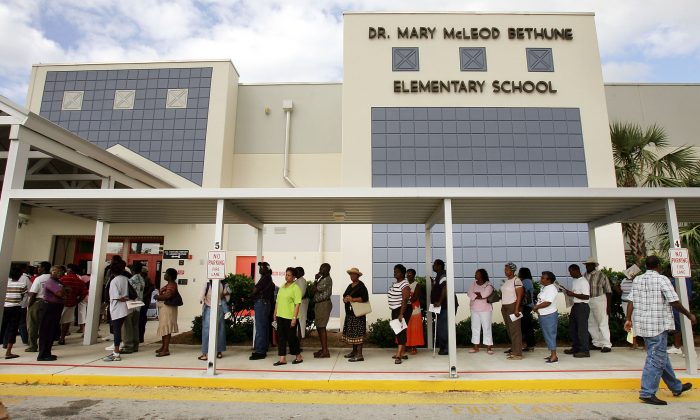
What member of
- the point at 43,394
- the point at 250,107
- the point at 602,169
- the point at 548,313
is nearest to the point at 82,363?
the point at 43,394

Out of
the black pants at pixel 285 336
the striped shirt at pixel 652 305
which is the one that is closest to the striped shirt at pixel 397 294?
the black pants at pixel 285 336

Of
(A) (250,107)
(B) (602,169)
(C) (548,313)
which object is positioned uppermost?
(A) (250,107)

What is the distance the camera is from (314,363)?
779 centimetres

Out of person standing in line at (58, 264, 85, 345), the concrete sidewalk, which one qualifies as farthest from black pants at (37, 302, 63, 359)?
person standing in line at (58, 264, 85, 345)

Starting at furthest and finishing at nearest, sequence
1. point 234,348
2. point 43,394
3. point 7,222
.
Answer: point 234,348 < point 7,222 < point 43,394

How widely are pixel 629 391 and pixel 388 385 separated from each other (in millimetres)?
3542

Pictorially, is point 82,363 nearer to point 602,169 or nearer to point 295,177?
point 295,177

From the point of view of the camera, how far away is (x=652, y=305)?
5.77 m

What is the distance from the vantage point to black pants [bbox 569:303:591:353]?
8188 millimetres

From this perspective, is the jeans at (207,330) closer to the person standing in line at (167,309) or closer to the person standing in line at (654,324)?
the person standing in line at (167,309)

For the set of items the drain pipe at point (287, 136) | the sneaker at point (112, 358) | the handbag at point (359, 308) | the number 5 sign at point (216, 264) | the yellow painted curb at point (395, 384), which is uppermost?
the drain pipe at point (287, 136)

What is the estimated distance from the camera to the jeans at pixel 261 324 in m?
8.15

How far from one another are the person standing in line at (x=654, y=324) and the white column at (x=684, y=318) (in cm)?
102

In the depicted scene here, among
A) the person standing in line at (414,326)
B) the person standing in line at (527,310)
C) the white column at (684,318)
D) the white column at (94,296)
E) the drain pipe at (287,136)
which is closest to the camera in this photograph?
the white column at (684,318)
